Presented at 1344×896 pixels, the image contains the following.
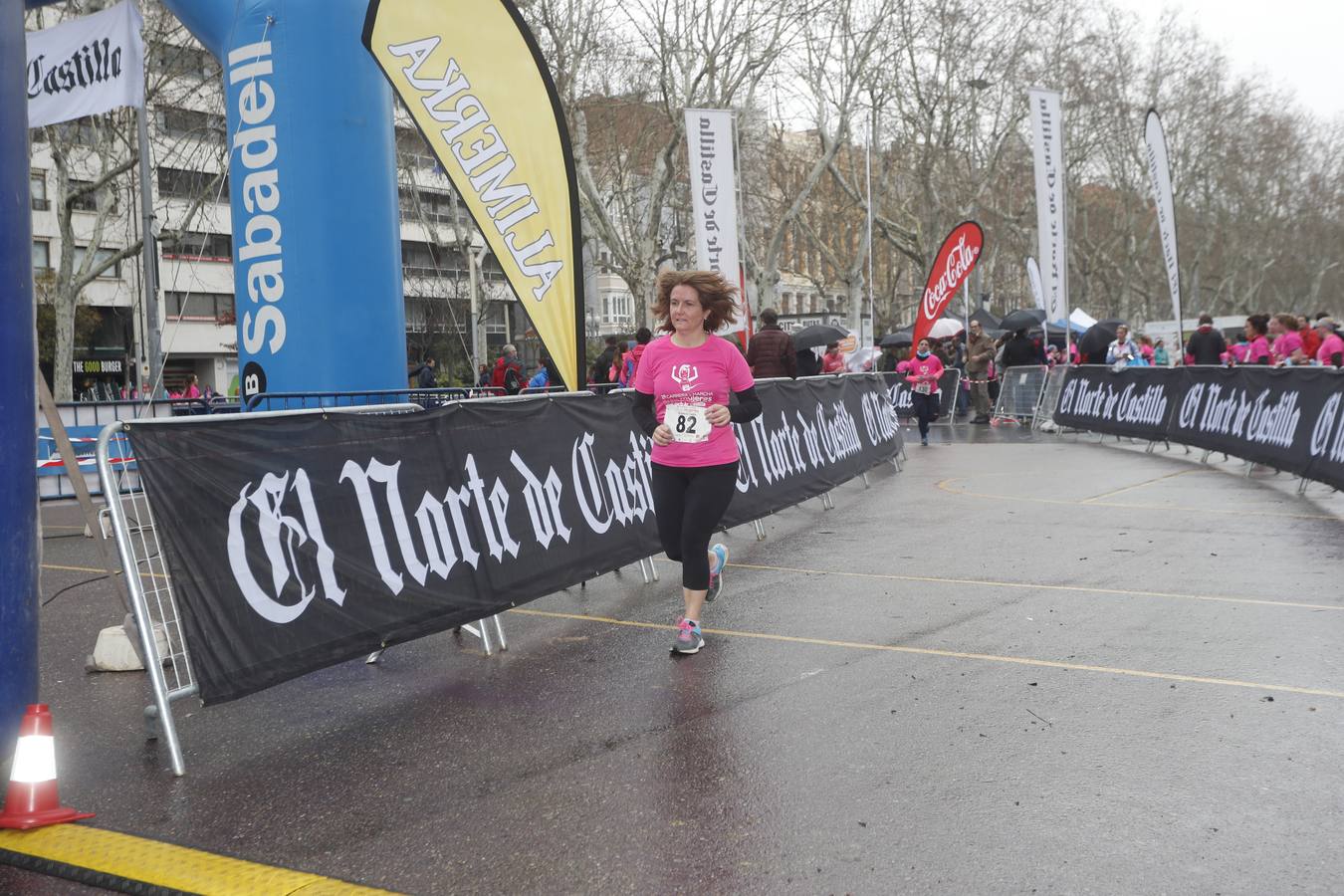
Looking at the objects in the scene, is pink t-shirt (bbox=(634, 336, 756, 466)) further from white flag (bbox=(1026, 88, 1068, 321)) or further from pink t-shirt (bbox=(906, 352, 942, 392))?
white flag (bbox=(1026, 88, 1068, 321))

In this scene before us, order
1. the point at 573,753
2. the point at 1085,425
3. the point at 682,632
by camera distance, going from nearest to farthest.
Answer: the point at 573,753
the point at 682,632
the point at 1085,425

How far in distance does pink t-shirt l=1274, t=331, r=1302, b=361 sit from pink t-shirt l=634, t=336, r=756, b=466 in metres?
15.1

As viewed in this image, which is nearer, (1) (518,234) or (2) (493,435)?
(2) (493,435)

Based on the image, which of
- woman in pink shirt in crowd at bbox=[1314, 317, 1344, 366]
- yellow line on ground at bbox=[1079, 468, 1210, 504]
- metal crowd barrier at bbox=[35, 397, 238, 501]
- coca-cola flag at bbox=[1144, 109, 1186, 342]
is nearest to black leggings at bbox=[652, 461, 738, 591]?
yellow line on ground at bbox=[1079, 468, 1210, 504]

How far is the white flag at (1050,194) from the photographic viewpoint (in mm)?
24469

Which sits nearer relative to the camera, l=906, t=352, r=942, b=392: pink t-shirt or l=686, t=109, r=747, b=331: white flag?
l=686, t=109, r=747, b=331: white flag

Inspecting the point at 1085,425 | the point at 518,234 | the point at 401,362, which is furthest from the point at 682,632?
the point at 1085,425

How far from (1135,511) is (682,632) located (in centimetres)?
685

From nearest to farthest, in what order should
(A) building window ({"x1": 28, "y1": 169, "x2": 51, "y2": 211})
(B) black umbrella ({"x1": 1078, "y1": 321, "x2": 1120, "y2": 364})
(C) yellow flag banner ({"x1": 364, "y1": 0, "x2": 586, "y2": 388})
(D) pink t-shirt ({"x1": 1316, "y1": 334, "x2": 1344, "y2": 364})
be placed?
1. (C) yellow flag banner ({"x1": 364, "y1": 0, "x2": 586, "y2": 388})
2. (D) pink t-shirt ({"x1": 1316, "y1": 334, "x2": 1344, "y2": 364})
3. (B) black umbrella ({"x1": 1078, "y1": 321, "x2": 1120, "y2": 364})
4. (A) building window ({"x1": 28, "y1": 169, "x2": 51, "y2": 211})

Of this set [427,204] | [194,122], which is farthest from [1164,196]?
[427,204]

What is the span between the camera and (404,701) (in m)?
5.77

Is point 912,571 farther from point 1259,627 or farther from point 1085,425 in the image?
point 1085,425

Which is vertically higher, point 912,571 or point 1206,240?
point 1206,240

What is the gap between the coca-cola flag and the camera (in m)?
20.9
